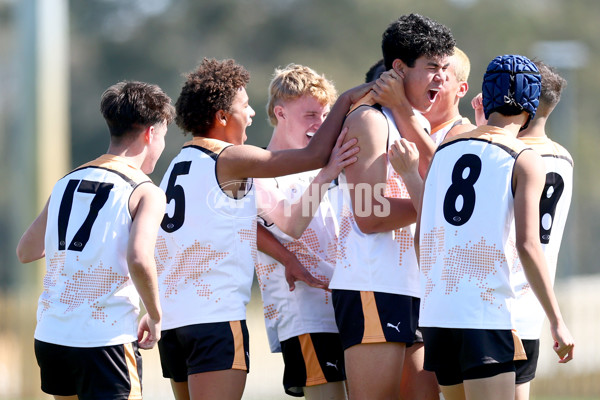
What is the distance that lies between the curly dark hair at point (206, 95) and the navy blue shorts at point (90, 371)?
1307 millimetres

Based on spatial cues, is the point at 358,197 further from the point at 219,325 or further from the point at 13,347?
the point at 13,347

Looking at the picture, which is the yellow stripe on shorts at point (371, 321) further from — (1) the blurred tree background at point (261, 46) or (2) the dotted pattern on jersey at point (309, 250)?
(1) the blurred tree background at point (261, 46)

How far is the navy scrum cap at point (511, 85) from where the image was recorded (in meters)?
4.20

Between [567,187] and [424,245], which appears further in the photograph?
[567,187]

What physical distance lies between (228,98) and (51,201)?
1127mm

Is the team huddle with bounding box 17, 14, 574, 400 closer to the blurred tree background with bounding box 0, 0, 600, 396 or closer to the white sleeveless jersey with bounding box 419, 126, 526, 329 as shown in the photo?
the white sleeveless jersey with bounding box 419, 126, 526, 329

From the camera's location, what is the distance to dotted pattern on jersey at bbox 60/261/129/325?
4441mm

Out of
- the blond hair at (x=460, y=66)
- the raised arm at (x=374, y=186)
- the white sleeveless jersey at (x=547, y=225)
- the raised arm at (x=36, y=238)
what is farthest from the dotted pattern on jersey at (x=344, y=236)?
the raised arm at (x=36, y=238)

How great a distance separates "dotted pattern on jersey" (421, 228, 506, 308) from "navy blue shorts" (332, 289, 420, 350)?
0.57m

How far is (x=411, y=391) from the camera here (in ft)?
16.5

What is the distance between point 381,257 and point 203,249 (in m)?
0.94

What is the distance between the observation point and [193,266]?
15.8 ft

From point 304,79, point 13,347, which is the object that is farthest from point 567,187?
point 13,347

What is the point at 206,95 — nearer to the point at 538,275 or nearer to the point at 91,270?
the point at 91,270
